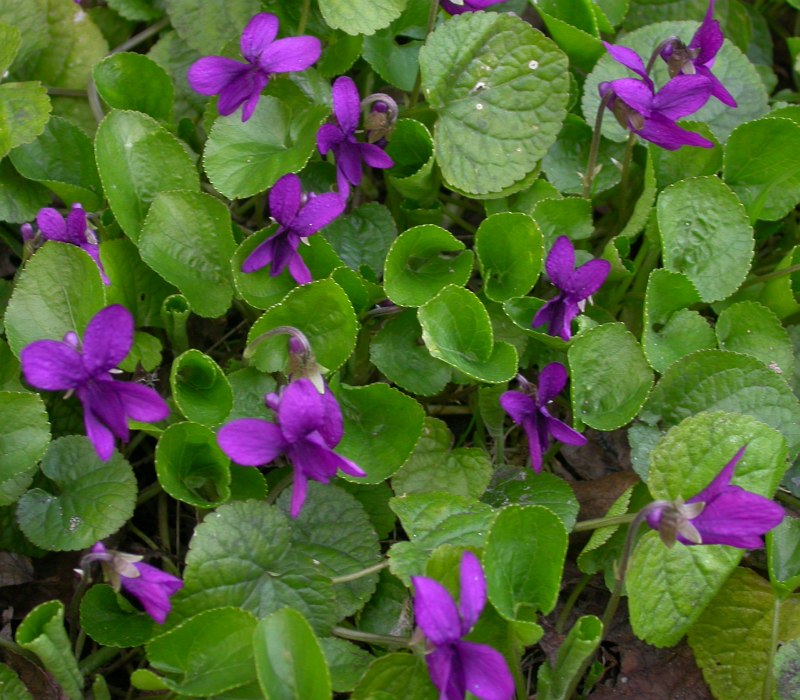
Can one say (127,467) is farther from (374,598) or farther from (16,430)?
(374,598)

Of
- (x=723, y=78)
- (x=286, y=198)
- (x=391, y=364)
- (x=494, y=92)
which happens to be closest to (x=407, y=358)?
(x=391, y=364)

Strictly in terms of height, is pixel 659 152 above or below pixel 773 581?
above

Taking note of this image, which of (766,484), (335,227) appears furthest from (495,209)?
(766,484)

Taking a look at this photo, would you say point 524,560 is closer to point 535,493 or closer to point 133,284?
point 535,493

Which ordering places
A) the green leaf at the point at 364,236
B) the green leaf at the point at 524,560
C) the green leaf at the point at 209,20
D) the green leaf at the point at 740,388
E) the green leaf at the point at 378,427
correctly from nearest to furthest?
1. the green leaf at the point at 524,560
2. the green leaf at the point at 378,427
3. the green leaf at the point at 740,388
4. the green leaf at the point at 364,236
5. the green leaf at the point at 209,20

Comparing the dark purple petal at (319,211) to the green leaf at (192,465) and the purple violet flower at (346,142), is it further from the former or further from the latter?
the green leaf at (192,465)

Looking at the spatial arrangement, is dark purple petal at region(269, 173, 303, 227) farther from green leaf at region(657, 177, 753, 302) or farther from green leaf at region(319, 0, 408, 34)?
green leaf at region(657, 177, 753, 302)

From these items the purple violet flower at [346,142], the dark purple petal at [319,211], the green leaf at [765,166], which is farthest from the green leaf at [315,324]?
the green leaf at [765,166]
